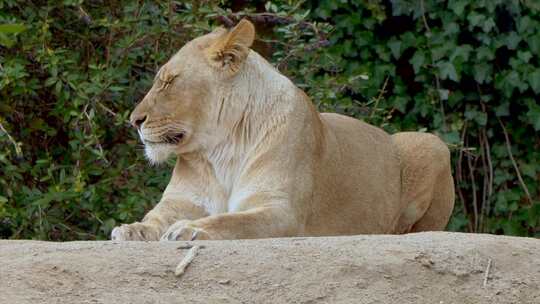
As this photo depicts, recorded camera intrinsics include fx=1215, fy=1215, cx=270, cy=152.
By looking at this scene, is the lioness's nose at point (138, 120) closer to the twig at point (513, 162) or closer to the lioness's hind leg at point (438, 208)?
the lioness's hind leg at point (438, 208)

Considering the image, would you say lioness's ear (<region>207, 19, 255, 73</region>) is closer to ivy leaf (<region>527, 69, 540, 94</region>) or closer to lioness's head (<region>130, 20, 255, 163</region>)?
lioness's head (<region>130, 20, 255, 163</region>)

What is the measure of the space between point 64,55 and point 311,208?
2522 millimetres

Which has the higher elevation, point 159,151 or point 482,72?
point 159,151

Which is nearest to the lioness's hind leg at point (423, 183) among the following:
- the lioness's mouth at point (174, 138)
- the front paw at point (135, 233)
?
the lioness's mouth at point (174, 138)

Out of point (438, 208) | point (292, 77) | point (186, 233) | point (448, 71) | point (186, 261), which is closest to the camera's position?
point (186, 261)

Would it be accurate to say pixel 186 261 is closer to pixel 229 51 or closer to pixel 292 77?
pixel 229 51

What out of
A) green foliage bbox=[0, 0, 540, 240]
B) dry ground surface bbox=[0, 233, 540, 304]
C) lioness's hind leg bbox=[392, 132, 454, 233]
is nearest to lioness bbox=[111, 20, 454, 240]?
lioness's hind leg bbox=[392, 132, 454, 233]

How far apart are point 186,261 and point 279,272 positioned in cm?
29

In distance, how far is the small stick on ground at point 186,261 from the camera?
12.1 feet

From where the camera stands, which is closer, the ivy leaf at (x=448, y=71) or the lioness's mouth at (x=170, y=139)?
the lioness's mouth at (x=170, y=139)

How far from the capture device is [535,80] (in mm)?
8719

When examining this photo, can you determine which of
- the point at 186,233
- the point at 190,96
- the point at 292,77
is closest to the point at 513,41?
the point at 292,77

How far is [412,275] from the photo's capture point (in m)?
3.90

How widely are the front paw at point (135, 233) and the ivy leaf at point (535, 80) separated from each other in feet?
14.5
